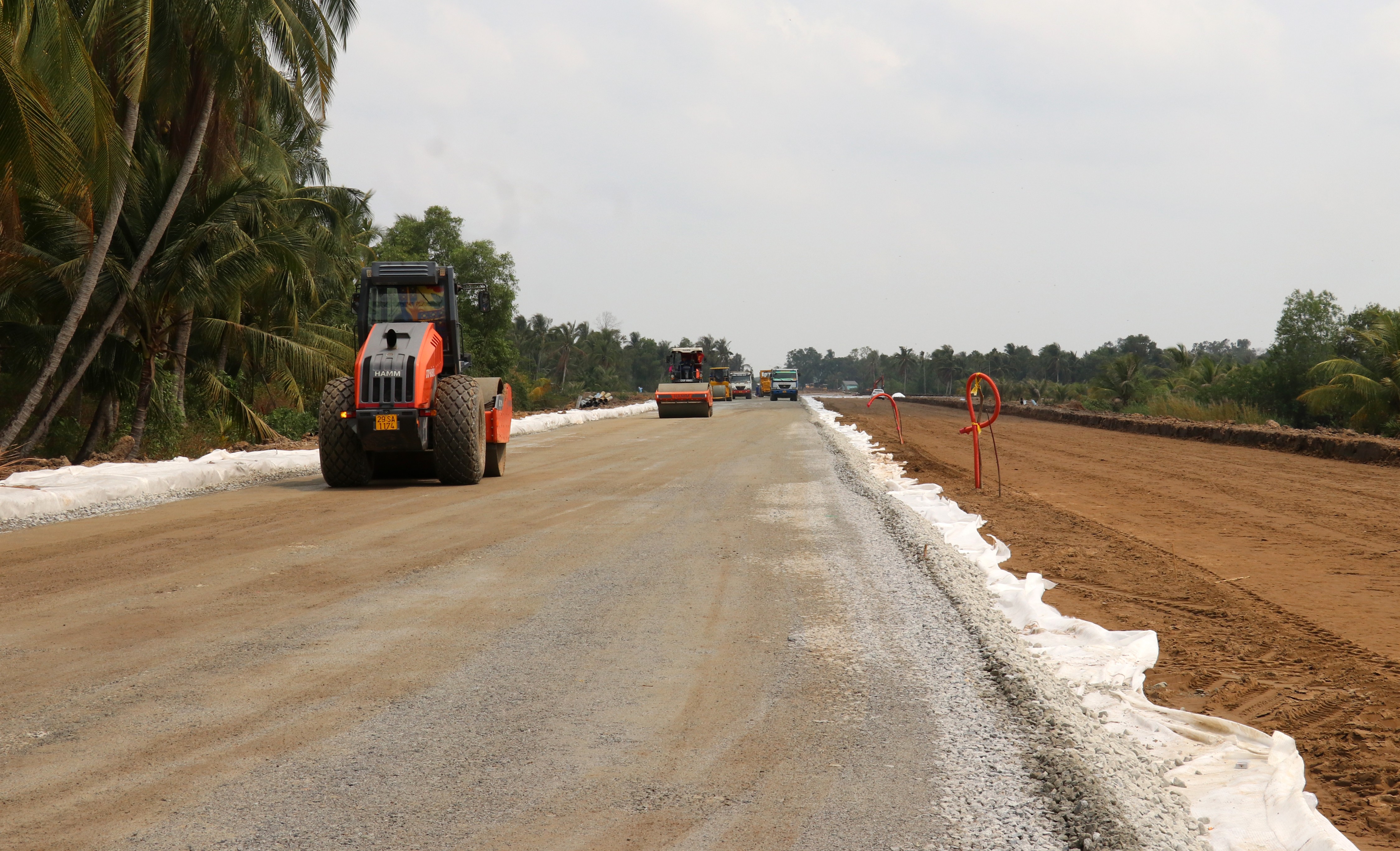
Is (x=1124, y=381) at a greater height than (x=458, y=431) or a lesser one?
greater

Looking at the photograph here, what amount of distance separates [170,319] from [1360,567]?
24574 mm

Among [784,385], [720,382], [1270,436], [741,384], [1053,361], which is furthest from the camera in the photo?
[1053,361]

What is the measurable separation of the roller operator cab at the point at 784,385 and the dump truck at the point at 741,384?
17.2 feet

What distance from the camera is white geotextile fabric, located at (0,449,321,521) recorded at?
34.9 ft

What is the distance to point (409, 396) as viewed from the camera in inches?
504

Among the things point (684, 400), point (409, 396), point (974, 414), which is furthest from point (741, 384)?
point (409, 396)

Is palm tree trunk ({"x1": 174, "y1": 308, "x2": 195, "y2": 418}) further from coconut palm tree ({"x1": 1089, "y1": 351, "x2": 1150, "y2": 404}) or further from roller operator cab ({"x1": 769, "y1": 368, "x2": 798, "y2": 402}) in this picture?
roller operator cab ({"x1": 769, "y1": 368, "x2": 798, "y2": 402})

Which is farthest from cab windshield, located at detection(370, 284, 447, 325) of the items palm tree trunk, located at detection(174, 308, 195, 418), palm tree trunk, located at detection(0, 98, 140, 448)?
palm tree trunk, located at detection(174, 308, 195, 418)

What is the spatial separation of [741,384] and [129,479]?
66.8 metres

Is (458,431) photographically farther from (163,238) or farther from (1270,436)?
(1270,436)

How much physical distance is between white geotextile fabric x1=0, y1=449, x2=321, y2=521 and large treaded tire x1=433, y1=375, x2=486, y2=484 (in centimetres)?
336

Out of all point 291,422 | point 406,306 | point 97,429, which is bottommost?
point 291,422

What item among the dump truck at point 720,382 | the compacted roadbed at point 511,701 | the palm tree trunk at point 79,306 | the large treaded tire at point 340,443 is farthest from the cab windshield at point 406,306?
the dump truck at point 720,382

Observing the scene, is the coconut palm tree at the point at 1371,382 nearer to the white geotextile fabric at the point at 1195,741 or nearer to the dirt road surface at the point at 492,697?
the dirt road surface at the point at 492,697
